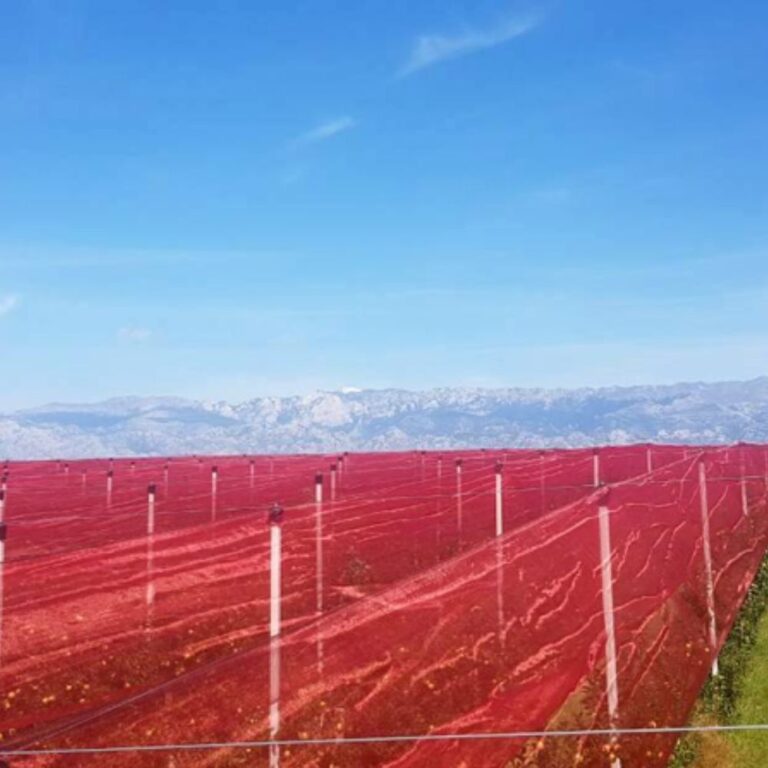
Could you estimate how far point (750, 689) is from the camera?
9.82 metres

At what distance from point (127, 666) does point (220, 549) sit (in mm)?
1620

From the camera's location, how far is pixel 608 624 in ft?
27.6

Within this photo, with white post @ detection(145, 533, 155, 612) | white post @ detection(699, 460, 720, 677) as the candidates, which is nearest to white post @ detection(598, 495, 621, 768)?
white post @ detection(699, 460, 720, 677)

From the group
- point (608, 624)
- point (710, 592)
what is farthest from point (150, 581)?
point (710, 592)

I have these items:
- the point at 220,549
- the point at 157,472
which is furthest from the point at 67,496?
the point at 220,549

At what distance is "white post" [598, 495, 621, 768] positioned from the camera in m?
8.04

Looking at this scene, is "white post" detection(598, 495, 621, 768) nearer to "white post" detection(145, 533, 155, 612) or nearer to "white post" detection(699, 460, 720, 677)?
"white post" detection(699, 460, 720, 677)

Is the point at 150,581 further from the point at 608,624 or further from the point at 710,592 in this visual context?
the point at 710,592

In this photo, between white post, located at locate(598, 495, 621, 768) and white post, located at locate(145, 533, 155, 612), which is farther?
white post, located at locate(145, 533, 155, 612)

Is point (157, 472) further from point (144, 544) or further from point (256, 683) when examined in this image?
point (256, 683)

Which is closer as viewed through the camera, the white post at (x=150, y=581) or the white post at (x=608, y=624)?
the white post at (x=608, y=624)

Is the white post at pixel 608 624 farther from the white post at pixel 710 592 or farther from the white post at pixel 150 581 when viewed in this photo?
the white post at pixel 150 581

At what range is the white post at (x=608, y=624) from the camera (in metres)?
8.04

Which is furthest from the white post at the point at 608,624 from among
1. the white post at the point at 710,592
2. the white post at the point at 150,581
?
the white post at the point at 150,581
